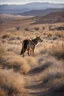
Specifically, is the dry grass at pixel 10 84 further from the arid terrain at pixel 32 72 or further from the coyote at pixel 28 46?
the coyote at pixel 28 46

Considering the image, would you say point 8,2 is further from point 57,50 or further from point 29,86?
point 57,50

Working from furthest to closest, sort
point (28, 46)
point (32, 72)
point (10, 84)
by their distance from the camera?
point (28, 46)
point (32, 72)
point (10, 84)

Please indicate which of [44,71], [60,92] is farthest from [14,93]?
[44,71]

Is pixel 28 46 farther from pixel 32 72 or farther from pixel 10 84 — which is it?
pixel 10 84

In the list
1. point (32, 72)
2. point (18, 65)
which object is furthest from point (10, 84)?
point (18, 65)

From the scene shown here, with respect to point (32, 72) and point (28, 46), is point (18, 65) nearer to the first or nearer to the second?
point (32, 72)

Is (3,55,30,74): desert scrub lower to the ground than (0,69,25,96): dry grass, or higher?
lower

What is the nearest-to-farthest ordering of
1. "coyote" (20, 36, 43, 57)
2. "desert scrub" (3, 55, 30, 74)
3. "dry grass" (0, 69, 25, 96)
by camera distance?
"dry grass" (0, 69, 25, 96) < "desert scrub" (3, 55, 30, 74) < "coyote" (20, 36, 43, 57)

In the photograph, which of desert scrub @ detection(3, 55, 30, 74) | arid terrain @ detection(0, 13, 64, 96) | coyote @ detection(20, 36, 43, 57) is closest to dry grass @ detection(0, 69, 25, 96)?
arid terrain @ detection(0, 13, 64, 96)

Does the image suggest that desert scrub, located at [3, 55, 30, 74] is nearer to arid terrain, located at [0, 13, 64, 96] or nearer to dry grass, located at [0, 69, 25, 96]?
arid terrain, located at [0, 13, 64, 96]

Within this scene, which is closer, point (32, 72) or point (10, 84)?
point (10, 84)

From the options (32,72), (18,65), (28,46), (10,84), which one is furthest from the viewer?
(28,46)

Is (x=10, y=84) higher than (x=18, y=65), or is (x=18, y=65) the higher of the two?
(x=10, y=84)

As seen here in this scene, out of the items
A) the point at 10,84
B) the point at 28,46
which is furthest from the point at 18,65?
the point at 10,84
